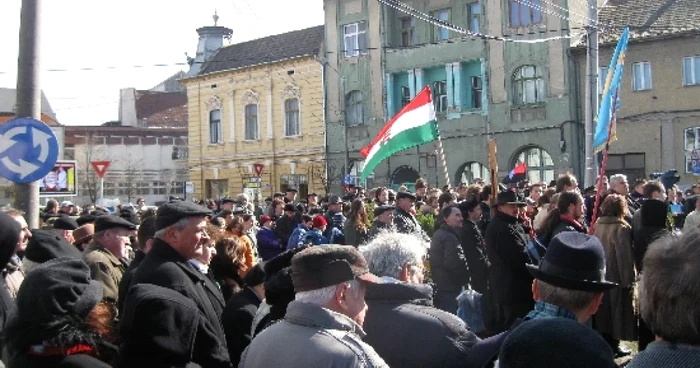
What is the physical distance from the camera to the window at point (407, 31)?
35094 millimetres

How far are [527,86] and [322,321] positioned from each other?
96.6 feet

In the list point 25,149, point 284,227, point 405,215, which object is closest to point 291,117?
point 284,227

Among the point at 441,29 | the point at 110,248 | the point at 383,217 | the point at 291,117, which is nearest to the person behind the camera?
the point at 110,248

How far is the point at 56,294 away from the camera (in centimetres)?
374

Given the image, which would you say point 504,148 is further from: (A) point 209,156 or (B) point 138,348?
(B) point 138,348

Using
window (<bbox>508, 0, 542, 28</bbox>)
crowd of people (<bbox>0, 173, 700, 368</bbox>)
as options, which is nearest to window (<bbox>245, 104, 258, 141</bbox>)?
window (<bbox>508, 0, 542, 28</bbox>)

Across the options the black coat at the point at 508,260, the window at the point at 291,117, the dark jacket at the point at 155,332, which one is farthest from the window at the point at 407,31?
the dark jacket at the point at 155,332

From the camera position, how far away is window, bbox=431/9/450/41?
33.7m

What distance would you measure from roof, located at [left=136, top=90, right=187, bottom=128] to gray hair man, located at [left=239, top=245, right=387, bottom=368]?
205 ft

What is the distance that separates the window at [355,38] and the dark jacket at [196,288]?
3162 cm

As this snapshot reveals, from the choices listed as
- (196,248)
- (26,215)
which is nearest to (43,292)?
(196,248)

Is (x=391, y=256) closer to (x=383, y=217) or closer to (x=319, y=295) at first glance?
(x=319, y=295)

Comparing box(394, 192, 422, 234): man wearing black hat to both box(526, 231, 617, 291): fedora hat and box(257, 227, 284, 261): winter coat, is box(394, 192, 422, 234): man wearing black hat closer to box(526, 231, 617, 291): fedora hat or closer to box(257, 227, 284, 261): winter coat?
box(257, 227, 284, 261): winter coat

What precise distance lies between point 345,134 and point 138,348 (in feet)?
108
